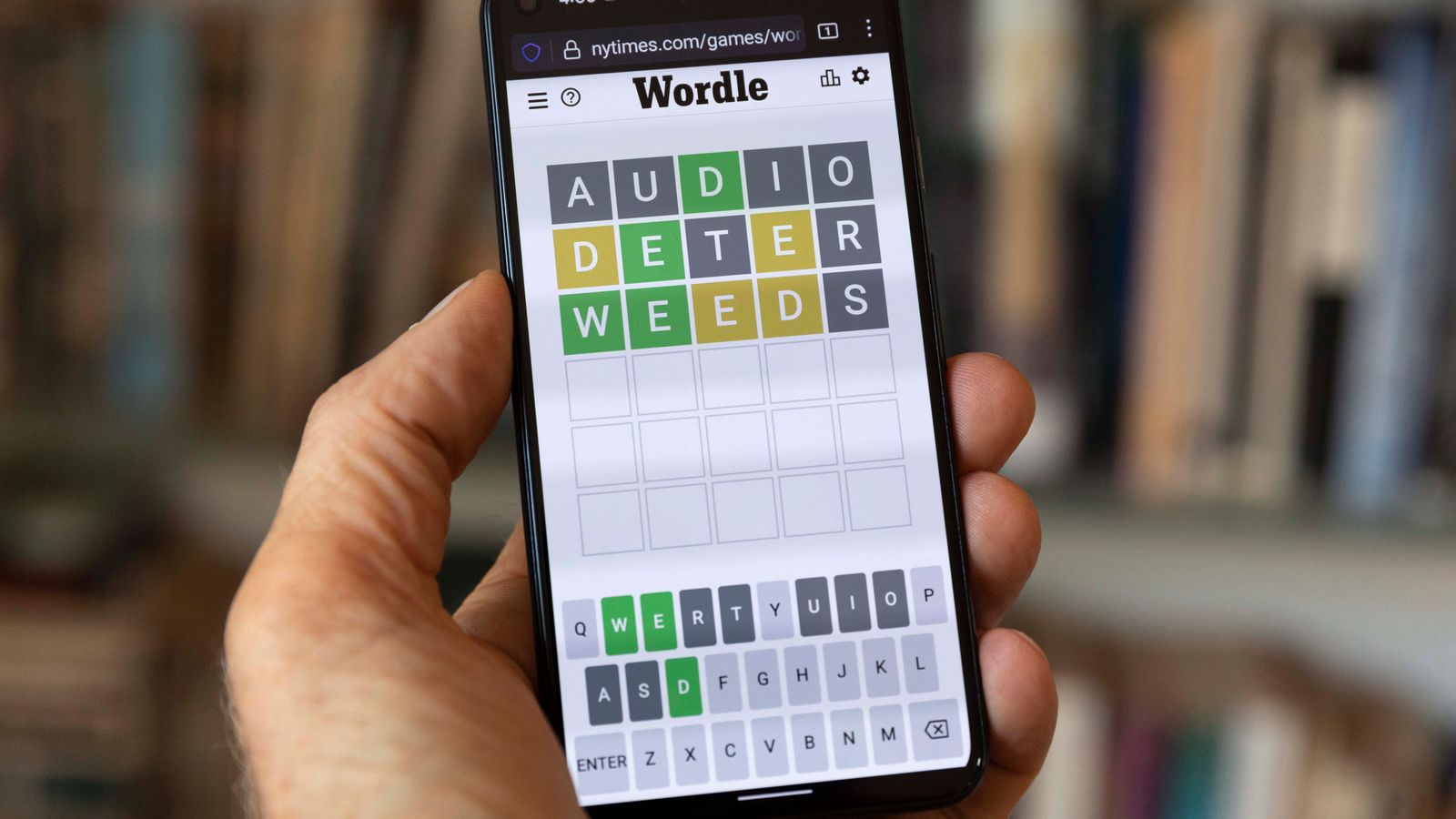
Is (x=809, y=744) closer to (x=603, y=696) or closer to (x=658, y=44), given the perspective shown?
(x=603, y=696)

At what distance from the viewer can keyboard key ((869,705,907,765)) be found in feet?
1.52

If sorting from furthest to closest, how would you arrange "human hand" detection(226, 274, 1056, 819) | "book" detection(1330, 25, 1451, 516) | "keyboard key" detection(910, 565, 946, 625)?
1. "book" detection(1330, 25, 1451, 516)
2. "keyboard key" detection(910, 565, 946, 625)
3. "human hand" detection(226, 274, 1056, 819)

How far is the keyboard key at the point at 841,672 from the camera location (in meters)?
0.47

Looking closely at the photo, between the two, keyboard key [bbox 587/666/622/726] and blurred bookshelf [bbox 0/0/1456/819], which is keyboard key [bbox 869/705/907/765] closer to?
keyboard key [bbox 587/666/622/726]

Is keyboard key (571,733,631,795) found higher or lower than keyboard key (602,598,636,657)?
lower

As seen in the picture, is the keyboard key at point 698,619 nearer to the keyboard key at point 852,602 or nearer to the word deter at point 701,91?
the keyboard key at point 852,602

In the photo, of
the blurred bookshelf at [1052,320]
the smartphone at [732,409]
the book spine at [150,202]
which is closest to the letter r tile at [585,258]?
the smartphone at [732,409]

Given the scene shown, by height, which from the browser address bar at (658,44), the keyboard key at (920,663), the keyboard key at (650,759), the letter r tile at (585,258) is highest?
the browser address bar at (658,44)

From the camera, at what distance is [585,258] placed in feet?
1.59

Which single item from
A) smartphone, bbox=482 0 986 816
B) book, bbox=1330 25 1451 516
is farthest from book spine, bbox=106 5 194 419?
book, bbox=1330 25 1451 516

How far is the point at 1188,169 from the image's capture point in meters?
0.72

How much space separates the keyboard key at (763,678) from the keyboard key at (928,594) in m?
0.06

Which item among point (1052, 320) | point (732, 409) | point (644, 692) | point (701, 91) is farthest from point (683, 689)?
point (1052, 320)

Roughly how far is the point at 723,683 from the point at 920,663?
0.27 ft
